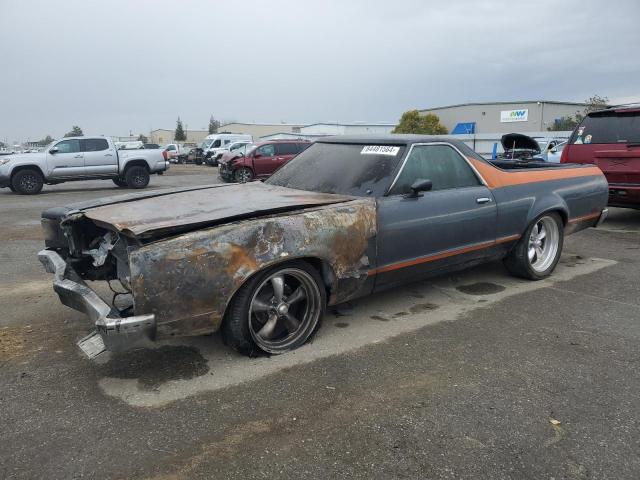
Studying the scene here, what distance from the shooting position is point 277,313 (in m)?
3.40

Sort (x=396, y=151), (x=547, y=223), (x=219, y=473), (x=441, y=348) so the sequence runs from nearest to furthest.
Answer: (x=219, y=473), (x=441, y=348), (x=396, y=151), (x=547, y=223)

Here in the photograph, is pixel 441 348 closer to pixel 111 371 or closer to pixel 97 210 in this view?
pixel 111 371

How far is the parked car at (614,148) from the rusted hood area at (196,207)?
19.0 feet

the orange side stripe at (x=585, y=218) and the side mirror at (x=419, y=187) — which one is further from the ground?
the side mirror at (x=419, y=187)

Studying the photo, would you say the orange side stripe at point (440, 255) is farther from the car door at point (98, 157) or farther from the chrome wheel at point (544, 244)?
the car door at point (98, 157)

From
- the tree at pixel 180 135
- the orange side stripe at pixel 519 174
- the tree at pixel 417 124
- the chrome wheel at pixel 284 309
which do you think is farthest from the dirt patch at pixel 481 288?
the tree at pixel 180 135

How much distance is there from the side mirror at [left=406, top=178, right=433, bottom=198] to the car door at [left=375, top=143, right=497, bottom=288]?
27 millimetres

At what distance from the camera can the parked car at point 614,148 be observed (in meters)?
7.46

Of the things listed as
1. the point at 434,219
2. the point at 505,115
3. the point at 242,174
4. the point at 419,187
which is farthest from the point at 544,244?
the point at 505,115

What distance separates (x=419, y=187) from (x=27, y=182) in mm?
14120

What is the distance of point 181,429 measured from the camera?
2584 mm

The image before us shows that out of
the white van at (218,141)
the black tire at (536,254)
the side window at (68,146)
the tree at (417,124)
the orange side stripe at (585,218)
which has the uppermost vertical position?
the tree at (417,124)

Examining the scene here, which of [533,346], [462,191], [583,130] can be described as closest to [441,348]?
[533,346]

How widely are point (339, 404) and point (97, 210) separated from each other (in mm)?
2223
